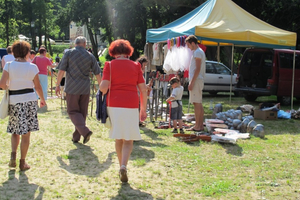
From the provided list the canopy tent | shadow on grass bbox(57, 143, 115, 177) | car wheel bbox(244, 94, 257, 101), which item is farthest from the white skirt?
car wheel bbox(244, 94, 257, 101)

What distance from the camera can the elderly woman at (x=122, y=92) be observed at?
179 inches

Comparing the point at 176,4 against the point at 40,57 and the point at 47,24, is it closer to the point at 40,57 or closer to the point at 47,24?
the point at 40,57

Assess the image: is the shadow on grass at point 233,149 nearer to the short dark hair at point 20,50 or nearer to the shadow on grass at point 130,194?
the shadow on grass at point 130,194

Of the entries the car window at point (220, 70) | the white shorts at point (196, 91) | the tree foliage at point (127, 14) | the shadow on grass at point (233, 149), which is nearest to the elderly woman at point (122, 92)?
the shadow on grass at point (233, 149)

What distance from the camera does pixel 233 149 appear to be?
6.81 m

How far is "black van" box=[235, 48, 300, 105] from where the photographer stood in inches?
499

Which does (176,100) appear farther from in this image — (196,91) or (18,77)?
(18,77)

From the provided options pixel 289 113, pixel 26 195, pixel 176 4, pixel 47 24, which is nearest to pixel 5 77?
pixel 26 195

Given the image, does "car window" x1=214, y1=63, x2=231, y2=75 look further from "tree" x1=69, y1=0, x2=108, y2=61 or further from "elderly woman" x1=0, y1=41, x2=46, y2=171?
"tree" x1=69, y1=0, x2=108, y2=61

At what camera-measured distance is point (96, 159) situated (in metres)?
5.89

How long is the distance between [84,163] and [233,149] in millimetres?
2685

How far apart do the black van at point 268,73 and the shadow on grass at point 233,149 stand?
242 inches

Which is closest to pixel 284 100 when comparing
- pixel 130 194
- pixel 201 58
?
pixel 201 58

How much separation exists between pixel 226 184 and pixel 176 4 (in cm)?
1767
